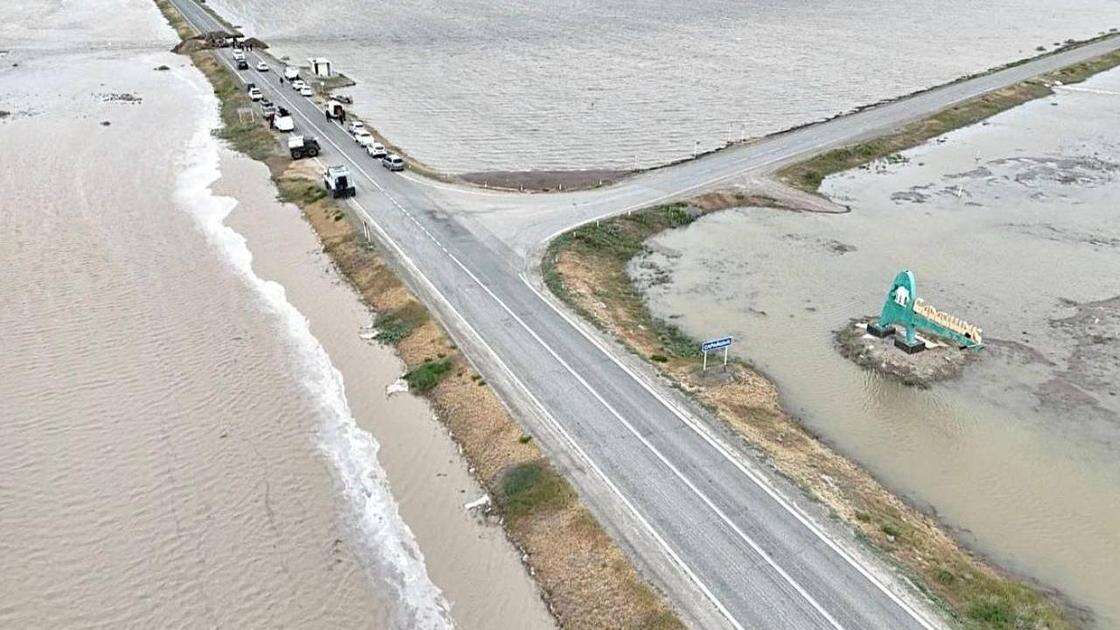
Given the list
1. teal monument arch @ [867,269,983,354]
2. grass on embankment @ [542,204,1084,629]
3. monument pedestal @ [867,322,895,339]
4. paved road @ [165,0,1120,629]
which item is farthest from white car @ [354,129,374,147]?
teal monument arch @ [867,269,983,354]

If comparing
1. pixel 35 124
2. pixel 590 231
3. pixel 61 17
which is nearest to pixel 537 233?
pixel 590 231

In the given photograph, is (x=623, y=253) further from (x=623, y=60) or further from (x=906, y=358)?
(x=623, y=60)

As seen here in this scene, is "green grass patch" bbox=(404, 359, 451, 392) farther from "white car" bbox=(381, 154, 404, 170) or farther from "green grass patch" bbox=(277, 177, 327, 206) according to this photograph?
"white car" bbox=(381, 154, 404, 170)

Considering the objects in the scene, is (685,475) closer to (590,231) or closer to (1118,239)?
(590,231)

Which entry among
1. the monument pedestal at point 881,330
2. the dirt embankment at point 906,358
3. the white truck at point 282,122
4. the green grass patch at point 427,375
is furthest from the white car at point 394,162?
the monument pedestal at point 881,330

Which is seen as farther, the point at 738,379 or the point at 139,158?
the point at 139,158

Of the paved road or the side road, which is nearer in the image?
the side road
